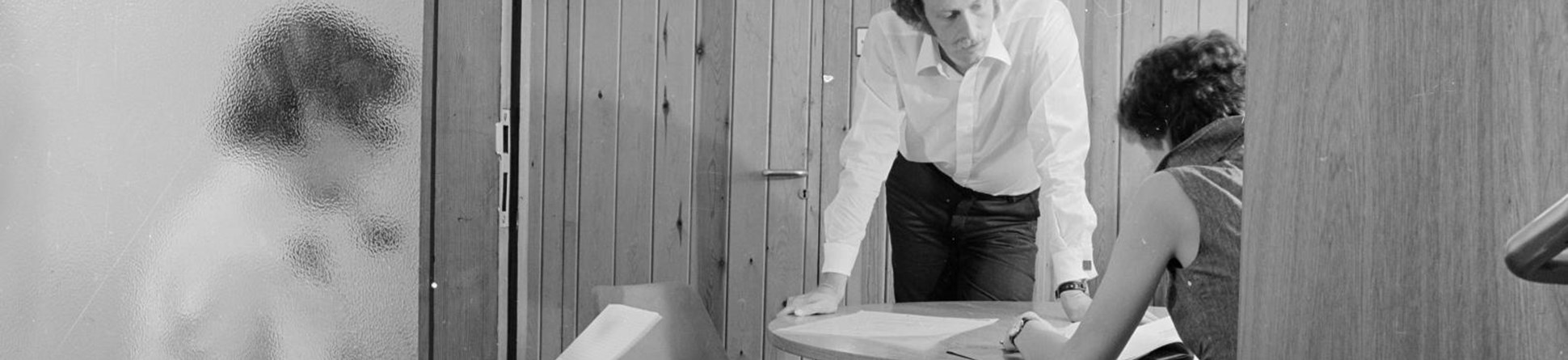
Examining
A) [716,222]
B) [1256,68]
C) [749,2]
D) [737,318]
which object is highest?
[749,2]

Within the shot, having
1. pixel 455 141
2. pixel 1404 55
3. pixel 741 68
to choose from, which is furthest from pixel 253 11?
pixel 1404 55

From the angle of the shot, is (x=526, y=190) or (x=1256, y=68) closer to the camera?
(x=1256, y=68)

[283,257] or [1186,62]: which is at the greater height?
[1186,62]

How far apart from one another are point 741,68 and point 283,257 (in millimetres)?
708

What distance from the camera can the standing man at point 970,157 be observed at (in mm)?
1763

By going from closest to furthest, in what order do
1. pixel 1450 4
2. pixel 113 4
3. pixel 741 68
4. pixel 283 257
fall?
pixel 1450 4
pixel 113 4
pixel 283 257
pixel 741 68

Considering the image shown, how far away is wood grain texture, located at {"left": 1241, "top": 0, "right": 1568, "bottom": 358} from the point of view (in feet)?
1.97

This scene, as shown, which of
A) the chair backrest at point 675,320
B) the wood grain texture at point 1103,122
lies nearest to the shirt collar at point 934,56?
the wood grain texture at point 1103,122

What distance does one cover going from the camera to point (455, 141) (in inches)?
59.8

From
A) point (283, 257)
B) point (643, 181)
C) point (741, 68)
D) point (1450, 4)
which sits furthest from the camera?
point (643, 181)

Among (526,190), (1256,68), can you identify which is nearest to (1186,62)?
(1256,68)

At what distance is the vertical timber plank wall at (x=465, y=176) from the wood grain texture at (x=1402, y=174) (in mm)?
961

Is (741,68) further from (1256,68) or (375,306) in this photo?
(1256,68)

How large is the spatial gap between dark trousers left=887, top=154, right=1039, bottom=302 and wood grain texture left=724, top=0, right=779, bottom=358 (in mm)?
190
